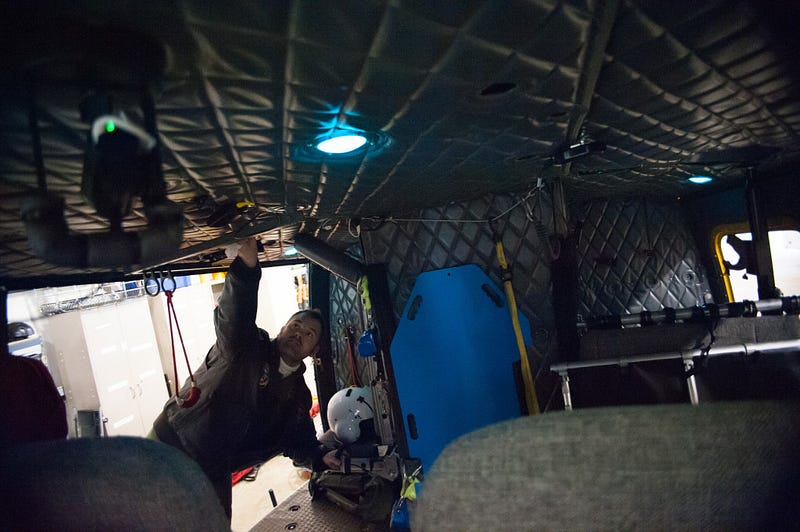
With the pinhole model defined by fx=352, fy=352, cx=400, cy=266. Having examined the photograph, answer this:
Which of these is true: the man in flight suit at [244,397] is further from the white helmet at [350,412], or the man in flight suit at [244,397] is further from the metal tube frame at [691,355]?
the metal tube frame at [691,355]

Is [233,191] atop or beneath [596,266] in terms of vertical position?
atop

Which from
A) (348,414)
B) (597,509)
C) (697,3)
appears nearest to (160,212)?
(597,509)

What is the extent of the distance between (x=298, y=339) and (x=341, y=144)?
2.79 metres

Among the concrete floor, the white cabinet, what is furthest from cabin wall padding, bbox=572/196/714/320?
the white cabinet

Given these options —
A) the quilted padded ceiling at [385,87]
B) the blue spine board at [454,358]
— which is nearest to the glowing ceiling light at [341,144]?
the quilted padded ceiling at [385,87]

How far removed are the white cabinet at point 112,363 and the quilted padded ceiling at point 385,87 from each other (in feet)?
16.7

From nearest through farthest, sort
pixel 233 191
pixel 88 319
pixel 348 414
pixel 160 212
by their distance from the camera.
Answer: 1. pixel 160 212
2. pixel 233 191
3. pixel 348 414
4. pixel 88 319

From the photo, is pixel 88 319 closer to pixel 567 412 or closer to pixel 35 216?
pixel 35 216

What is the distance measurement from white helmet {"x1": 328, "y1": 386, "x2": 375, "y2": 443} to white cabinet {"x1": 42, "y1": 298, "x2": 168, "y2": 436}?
4604 mm

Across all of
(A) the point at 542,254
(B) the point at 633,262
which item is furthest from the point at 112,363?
(B) the point at 633,262

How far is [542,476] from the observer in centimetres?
76

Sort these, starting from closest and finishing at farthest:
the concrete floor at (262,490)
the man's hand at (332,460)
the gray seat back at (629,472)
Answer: the gray seat back at (629,472), the man's hand at (332,460), the concrete floor at (262,490)

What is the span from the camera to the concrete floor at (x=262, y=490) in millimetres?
4816

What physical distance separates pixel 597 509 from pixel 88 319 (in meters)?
8.05
